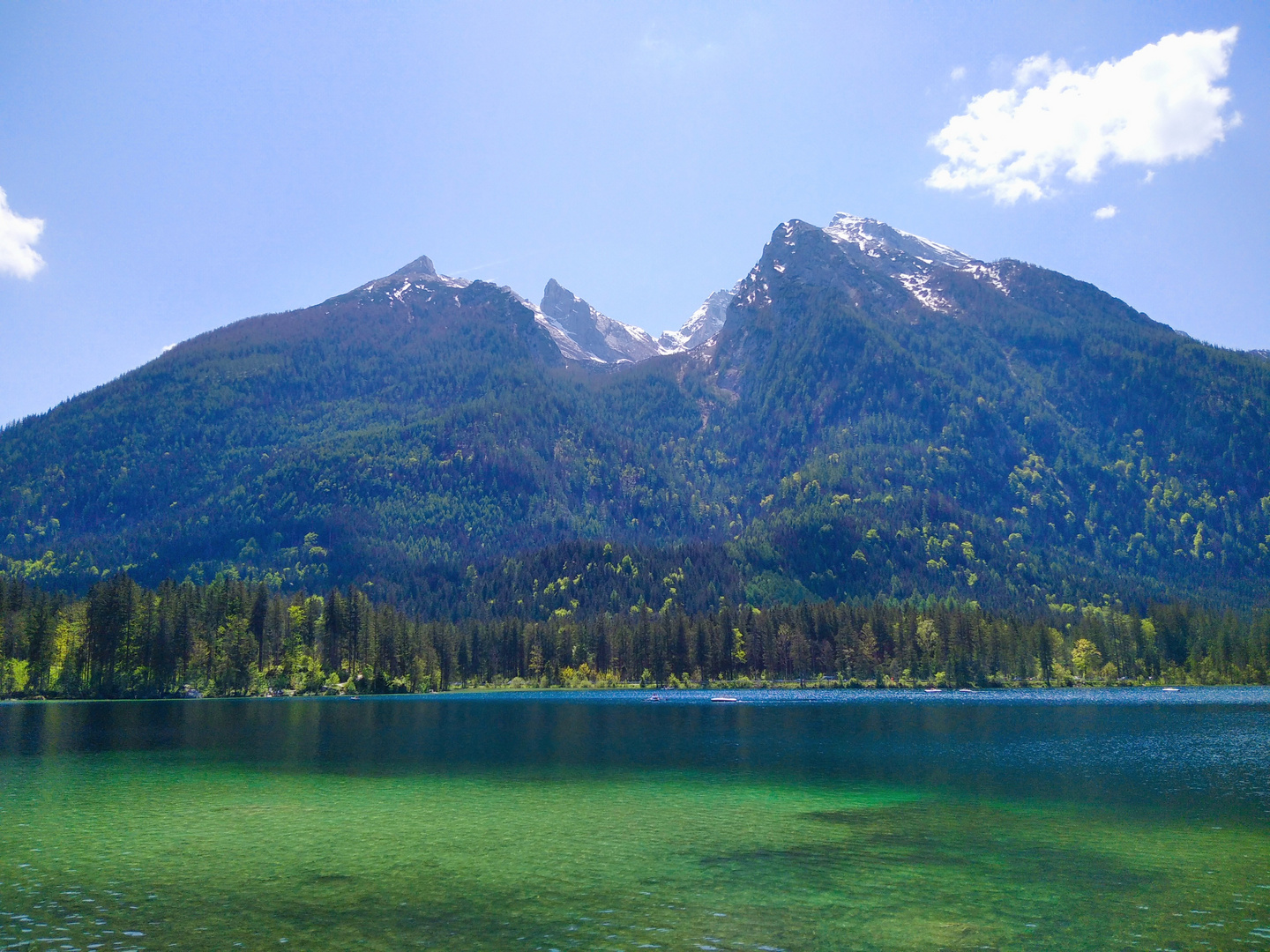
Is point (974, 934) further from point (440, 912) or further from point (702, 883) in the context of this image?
point (440, 912)

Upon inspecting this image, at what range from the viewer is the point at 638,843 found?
120 ft

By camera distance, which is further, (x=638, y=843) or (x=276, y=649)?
(x=276, y=649)

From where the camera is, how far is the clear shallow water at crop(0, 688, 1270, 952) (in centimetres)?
2452

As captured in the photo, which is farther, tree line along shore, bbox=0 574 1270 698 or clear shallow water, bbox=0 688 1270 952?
Answer: tree line along shore, bbox=0 574 1270 698

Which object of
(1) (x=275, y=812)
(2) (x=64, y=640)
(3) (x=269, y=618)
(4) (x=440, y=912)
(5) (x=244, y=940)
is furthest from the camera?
(3) (x=269, y=618)

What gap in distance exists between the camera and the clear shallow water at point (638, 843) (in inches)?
965

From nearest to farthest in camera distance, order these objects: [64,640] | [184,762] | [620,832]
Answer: [620,832], [184,762], [64,640]

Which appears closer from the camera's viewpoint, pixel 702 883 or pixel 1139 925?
pixel 1139 925

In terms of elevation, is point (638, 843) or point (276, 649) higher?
point (276, 649)

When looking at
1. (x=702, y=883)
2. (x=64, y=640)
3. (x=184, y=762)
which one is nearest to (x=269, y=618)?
(x=64, y=640)

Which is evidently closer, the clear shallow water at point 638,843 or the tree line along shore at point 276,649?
the clear shallow water at point 638,843

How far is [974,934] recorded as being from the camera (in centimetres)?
2372

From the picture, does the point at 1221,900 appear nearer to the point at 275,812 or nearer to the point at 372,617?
the point at 275,812

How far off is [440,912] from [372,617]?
573 ft
